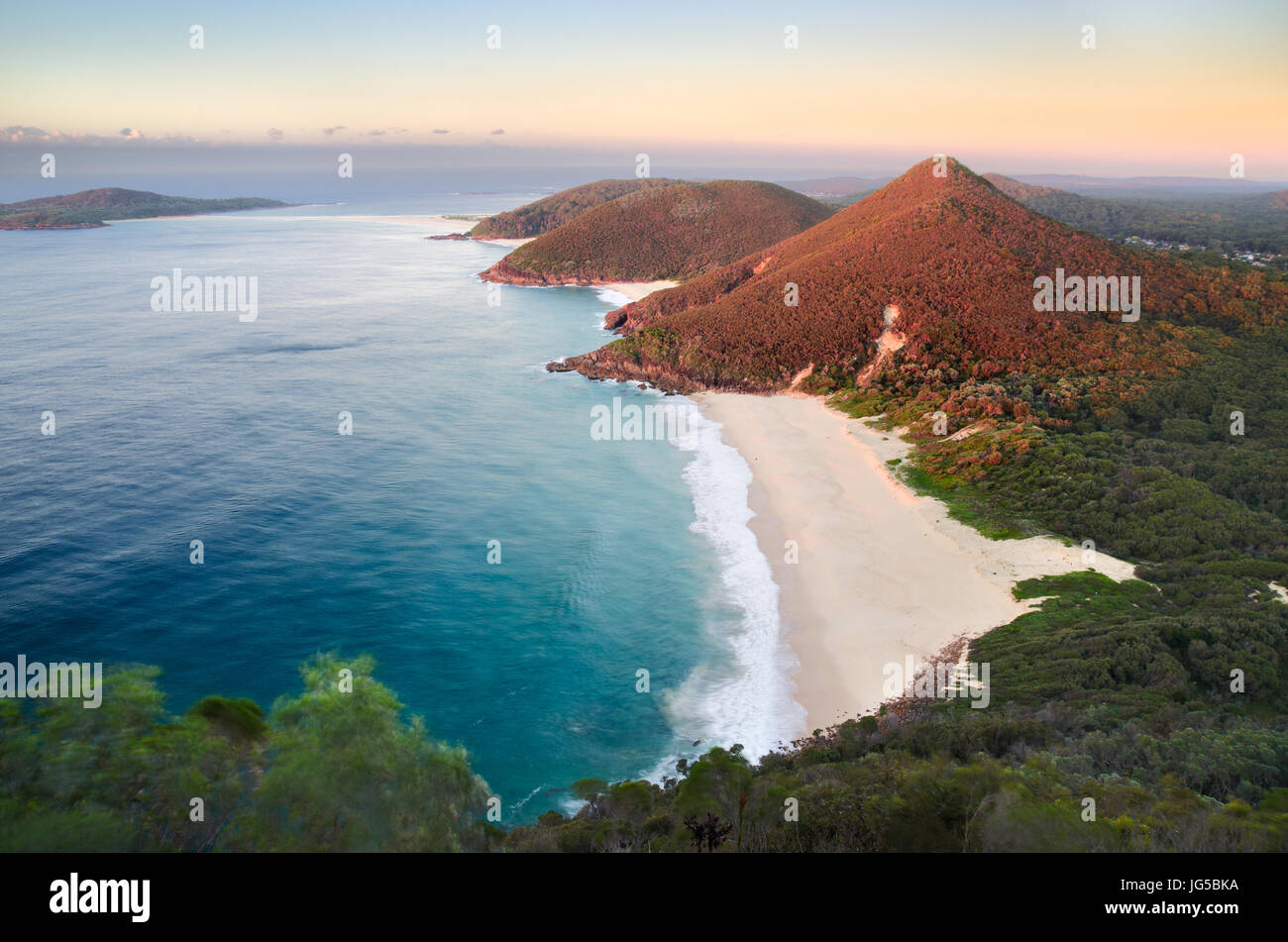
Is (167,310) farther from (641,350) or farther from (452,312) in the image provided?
(641,350)

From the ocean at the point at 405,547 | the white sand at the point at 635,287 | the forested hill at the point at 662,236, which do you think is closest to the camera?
the ocean at the point at 405,547

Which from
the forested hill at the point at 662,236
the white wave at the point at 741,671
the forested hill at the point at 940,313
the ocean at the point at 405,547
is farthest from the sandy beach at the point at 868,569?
the forested hill at the point at 662,236

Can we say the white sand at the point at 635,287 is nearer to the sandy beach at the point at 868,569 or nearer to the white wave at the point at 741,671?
the sandy beach at the point at 868,569

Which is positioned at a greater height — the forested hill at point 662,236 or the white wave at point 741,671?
the forested hill at point 662,236

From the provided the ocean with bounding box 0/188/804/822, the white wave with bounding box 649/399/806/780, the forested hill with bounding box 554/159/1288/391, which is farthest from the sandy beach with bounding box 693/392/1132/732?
the forested hill with bounding box 554/159/1288/391

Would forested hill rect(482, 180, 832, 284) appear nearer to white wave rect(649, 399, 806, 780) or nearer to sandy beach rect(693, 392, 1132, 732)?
sandy beach rect(693, 392, 1132, 732)
